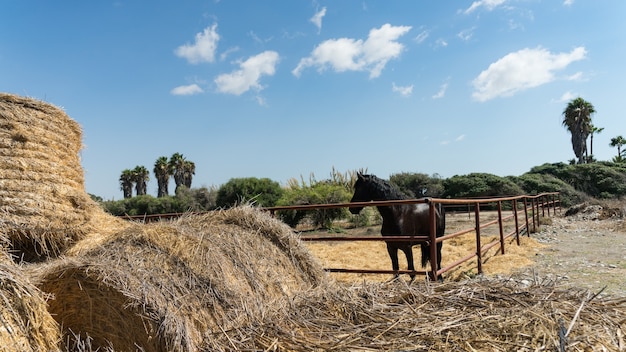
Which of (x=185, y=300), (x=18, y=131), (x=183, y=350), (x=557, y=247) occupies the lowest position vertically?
(x=557, y=247)

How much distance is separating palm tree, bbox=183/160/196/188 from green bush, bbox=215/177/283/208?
59.6ft

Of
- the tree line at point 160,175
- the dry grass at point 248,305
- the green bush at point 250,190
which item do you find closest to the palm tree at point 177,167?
the tree line at point 160,175

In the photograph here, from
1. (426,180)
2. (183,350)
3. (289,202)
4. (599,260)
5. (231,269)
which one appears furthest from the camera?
(426,180)

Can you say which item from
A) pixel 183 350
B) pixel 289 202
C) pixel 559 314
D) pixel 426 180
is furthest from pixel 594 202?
pixel 183 350

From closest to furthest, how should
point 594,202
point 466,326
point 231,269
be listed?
point 466,326 → point 231,269 → point 594,202

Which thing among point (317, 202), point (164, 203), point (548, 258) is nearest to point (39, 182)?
point (548, 258)

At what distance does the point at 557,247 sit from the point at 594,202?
1139 cm

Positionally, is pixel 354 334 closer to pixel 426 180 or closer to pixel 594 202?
pixel 594 202

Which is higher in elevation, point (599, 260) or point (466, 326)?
point (466, 326)

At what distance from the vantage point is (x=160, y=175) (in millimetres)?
41906

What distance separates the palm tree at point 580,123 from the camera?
36.6 meters

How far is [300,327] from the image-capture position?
228 cm

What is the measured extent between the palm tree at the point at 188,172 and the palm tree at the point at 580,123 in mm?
36140

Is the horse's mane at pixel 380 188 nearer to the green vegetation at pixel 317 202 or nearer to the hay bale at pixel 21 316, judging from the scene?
the hay bale at pixel 21 316
